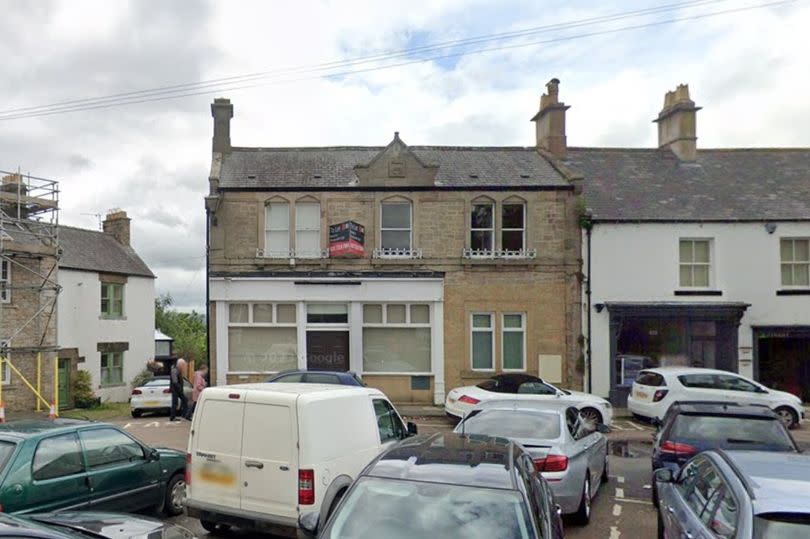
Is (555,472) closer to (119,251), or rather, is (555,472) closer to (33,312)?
(33,312)

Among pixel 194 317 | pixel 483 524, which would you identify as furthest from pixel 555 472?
pixel 194 317

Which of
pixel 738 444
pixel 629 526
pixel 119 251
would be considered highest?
pixel 119 251

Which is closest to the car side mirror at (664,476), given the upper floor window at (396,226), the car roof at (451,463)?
the car roof at (451,463)

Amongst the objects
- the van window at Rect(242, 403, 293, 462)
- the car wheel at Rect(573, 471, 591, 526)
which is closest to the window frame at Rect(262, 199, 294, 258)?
the van window at Rect(242, 403, 293, 462)

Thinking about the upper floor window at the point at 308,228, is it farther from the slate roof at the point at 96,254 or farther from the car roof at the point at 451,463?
the car roof at the point at 451,463

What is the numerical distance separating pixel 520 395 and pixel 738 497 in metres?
11.3

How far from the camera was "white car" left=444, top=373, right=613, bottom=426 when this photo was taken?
1598 cm

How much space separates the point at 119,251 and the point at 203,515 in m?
25.2

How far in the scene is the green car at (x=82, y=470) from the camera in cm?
686

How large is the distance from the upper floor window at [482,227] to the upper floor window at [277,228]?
240 inches

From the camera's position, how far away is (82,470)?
7582mm

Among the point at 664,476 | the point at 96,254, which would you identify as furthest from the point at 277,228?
the point at 664,476

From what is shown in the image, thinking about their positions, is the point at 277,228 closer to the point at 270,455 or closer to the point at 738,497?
the point at 270,455

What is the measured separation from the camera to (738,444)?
8391 millimetres
